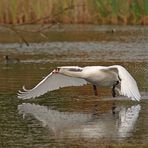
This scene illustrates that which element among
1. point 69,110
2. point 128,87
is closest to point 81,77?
point 69,110

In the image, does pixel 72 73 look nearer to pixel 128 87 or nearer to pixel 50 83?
pixel 50 83

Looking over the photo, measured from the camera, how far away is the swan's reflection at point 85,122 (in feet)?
31.9

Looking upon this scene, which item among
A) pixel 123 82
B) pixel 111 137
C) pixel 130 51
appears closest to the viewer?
pixel 111 137

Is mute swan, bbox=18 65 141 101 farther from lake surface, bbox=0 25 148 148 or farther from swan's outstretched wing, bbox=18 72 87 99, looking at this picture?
lake surface, bbox=0 25 148 148

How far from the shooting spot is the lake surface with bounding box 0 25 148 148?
9.28 metres

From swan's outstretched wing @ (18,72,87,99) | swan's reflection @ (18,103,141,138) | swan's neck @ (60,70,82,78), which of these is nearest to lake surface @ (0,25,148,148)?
swan's reflection @ (18,103,141,138)

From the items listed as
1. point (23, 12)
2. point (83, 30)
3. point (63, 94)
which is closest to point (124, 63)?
point (63, 94)

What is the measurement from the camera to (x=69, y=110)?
12.1 metres

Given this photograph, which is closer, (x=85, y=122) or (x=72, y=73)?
(x=85, y=122)

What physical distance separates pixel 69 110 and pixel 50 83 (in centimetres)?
164

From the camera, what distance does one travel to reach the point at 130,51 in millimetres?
25906

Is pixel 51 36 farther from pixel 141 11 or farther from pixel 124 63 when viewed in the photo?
pixel 141 11

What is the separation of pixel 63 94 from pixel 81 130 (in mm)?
4447

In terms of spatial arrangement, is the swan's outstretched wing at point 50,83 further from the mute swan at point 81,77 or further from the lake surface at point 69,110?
the lake surface at point 69,110
